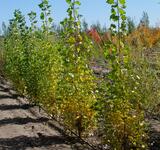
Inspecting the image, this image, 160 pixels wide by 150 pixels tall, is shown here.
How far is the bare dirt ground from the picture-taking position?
8.59 metres

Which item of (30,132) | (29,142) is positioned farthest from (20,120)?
(29,142)

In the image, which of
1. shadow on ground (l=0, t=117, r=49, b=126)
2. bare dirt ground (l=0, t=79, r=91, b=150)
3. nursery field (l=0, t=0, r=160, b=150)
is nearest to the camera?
nursery field (l=0, t=0, r=160, b=150)

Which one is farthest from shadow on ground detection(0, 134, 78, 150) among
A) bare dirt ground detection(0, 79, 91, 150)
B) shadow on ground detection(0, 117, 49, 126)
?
shadow on ground detection(0, 117, 49, 126)

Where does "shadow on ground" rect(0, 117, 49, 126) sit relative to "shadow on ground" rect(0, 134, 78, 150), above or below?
above

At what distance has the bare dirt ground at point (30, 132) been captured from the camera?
8.59 meters

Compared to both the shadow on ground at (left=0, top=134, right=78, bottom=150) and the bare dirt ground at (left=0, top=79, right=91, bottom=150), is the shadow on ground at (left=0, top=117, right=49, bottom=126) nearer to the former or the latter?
the bare dirt ground at (left=0, top=79, right=91, bottom=150)

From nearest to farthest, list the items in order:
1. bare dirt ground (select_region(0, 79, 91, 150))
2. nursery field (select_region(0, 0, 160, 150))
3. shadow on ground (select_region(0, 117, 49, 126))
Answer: nursery field (select_region(0, 0, 160, 150)), bare dirt ground (select_region(0, 79, 91, 150)), shadow on ground (select_region(0, 117, 49, 126))

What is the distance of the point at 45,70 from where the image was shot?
11.1 metres

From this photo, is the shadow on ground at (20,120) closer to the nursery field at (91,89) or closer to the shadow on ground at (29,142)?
the nursery field at (91,89)

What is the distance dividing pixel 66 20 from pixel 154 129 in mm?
2805

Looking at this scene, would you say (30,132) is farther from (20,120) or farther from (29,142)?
(20,120)

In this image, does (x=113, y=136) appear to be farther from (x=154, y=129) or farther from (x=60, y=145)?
(x=154, y=129)

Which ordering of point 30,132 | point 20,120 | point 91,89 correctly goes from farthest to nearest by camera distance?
point 20,120 < point 30,132 < point 91,89

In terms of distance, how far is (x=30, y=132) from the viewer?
9.65 m
